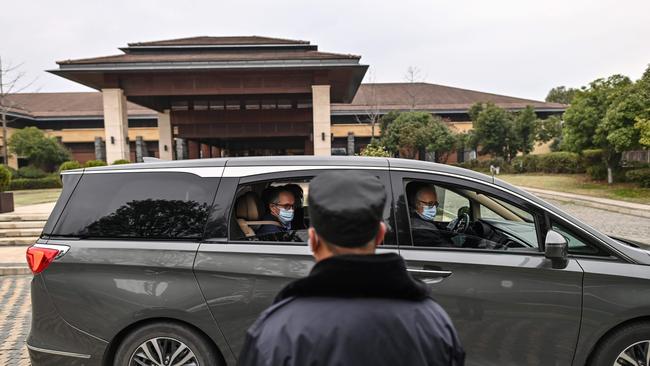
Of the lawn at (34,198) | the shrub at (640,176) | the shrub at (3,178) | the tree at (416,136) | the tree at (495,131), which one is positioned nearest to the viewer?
the shrub at (3,178)

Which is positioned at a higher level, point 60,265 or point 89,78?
point 89,78

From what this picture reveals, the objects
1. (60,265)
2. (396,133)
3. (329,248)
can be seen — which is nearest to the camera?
(329,248)

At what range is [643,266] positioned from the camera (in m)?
2.66

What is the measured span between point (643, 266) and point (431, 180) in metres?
1.50

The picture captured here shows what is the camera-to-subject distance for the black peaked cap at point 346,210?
1.08m

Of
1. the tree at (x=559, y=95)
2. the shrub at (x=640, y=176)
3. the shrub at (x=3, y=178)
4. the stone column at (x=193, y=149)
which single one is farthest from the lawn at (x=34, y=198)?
the tree at (x=559, y=95)

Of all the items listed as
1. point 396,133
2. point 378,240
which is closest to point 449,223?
point 378,240

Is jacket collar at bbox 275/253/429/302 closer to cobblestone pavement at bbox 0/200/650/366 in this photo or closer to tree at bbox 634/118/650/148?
cobblestone pavement at bbox 0/200/650/366

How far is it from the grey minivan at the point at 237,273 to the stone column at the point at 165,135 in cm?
2735

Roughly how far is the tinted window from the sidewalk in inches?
610

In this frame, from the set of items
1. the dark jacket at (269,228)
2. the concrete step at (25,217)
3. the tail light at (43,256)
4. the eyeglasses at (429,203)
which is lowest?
the concrete step at (25,217)

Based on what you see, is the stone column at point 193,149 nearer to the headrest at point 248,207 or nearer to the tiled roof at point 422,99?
the tiled roof at point 422,99

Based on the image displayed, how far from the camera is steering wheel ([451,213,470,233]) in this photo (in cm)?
356

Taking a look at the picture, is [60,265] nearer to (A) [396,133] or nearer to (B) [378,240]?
(B) [378,240]
